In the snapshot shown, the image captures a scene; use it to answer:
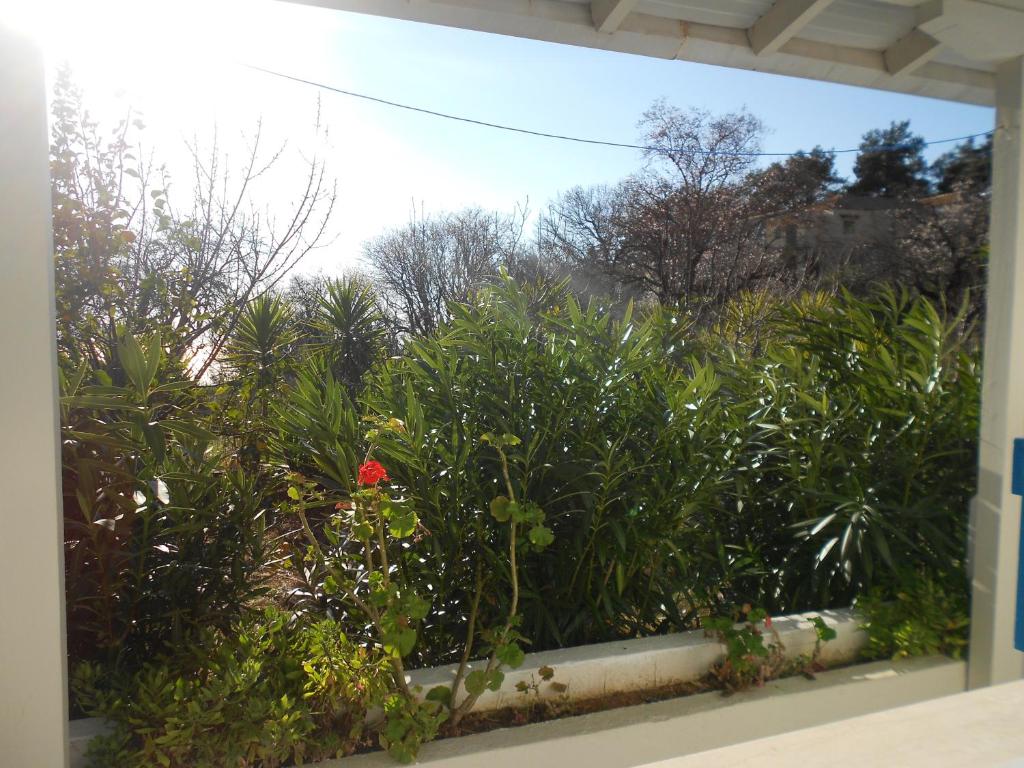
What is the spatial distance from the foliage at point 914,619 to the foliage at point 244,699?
1778mm

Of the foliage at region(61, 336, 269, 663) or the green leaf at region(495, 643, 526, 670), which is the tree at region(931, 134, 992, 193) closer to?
the green leaf at region(495, 643, 526, 670)

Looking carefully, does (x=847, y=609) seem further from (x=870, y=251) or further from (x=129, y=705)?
(x=129, y=705)

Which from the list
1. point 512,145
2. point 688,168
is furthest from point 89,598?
point 688,168

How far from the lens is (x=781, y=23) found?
2352mm

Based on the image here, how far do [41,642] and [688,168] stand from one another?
299 cm

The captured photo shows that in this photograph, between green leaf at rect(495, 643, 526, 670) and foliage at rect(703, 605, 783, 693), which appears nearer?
green leaf at rect(495, 643, 526, 670)

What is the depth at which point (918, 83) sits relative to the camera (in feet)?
9.18

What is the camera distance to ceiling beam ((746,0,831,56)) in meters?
2.23

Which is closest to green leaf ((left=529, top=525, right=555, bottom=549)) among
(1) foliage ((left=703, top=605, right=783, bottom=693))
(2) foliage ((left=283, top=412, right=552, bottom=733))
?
(2) foliage ((left=283, top=412, right=552, bottom=733))

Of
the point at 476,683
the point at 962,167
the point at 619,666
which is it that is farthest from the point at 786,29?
the point at 476,683

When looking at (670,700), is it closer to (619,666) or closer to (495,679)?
(619,666)

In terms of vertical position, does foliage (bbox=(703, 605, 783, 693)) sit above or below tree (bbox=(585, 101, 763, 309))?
below

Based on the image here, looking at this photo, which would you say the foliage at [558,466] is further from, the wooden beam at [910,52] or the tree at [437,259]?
the wooden beam at [910,52]

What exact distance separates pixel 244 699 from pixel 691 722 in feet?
4.18
